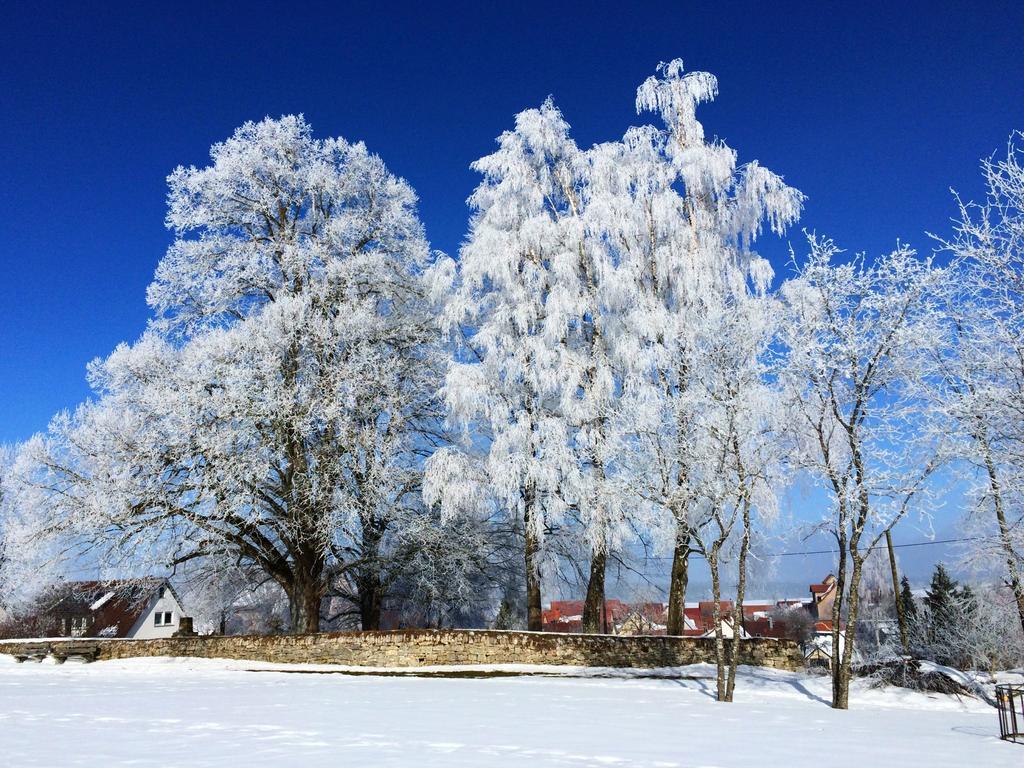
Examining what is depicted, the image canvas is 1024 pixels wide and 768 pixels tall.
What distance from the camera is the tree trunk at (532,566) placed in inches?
707

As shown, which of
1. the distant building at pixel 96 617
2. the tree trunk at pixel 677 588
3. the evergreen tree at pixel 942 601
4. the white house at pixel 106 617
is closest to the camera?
the tree trunk at pixel 677 588

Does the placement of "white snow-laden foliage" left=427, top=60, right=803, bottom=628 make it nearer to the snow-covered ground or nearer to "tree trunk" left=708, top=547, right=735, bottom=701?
"tree trunk" left=708, top=547, right=735, bottom=701

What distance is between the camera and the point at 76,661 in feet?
67.4

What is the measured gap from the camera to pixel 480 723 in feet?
29.8

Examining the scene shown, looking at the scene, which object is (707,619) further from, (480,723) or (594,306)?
(480,723)

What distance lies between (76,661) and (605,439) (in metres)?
15.6

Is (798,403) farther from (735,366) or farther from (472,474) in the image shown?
(472,474)

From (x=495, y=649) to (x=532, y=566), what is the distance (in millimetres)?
2133

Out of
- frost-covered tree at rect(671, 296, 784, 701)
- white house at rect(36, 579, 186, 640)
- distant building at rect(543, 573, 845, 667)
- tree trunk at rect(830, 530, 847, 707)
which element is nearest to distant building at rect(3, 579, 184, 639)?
white house at rect(36, 579, 186, 640)

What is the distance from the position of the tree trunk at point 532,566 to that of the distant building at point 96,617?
756 inches

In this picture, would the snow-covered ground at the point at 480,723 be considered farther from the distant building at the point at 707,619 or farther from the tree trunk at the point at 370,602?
the distant building at the point at 707,619

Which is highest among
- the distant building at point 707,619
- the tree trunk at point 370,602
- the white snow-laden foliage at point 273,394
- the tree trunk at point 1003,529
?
the white snow-laden foliage at point 273,394

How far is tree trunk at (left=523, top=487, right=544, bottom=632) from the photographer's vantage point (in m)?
18.0

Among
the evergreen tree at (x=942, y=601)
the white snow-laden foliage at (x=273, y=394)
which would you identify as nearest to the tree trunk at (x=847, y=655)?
the white snow-laden foliage at (x=273, y=394)
